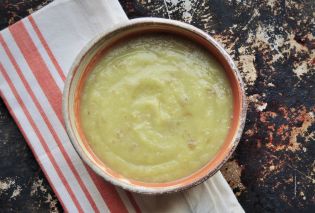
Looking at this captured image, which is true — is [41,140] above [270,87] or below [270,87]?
above

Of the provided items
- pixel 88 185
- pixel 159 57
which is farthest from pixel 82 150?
pixel 159 57

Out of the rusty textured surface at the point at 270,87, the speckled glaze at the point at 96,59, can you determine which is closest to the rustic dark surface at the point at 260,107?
the rusty textured surface at the point at 270,87

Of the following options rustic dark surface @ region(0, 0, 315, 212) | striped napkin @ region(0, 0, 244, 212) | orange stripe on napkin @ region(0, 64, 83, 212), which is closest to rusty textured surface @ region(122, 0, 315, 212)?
rustic dark surface @ region(0, 0, 315, 212)

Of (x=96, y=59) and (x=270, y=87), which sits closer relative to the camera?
(x=96, y=59)

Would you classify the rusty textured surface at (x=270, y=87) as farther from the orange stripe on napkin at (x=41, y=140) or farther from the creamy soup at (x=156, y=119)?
the orange stripe on napkin at (x=41, y=140)

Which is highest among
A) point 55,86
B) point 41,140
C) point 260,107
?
point 55,86

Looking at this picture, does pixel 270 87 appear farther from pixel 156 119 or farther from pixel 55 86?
pixel 55 86

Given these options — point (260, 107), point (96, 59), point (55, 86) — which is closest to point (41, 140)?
point (55, 86)
